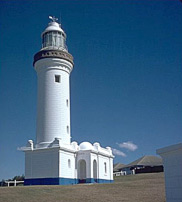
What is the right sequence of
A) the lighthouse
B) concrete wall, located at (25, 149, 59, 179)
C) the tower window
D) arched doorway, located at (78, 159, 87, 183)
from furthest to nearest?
arched doorway, located at (78, 159, 87, 183) → the tower window → the lighthouse → concrete wall, located at (25, 149, 59, 179)

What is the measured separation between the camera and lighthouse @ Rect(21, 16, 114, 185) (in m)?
27.9

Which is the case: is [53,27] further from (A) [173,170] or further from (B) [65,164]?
(A) [173,170]

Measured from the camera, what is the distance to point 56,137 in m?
28.7

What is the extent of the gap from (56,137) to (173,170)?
20.9m

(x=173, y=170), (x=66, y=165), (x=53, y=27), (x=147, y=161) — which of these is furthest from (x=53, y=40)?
(x=147, y=161)

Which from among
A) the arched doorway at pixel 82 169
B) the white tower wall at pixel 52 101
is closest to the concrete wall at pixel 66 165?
the white tower wall at pixel 52 101

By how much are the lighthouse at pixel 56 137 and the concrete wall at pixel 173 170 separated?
19339 millimetres

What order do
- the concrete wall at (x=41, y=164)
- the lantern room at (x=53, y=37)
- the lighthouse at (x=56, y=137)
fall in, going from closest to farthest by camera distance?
1. the concrete wall at (x=41, y=164)
2. the lighthouse at (x=56, y=137)
3. the lantern room at (x=53, y=37)

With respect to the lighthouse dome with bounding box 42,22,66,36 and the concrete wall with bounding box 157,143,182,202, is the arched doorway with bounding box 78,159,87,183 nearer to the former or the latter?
A: the lighthouse dome with bounding box 42,22,66,36

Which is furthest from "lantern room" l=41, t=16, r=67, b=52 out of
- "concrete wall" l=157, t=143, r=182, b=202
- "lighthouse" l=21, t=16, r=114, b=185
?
"concrete wall" l=157, t=143, r=182, b=202

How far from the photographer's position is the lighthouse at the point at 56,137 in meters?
27.9

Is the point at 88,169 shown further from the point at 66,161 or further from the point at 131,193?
the point at 131,193

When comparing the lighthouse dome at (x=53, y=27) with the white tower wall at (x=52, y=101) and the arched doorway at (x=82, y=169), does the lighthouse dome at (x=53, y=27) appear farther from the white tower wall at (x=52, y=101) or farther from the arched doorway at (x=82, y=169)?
the arched doorway at (x=82, y=169)

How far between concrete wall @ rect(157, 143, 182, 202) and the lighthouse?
761 inches
